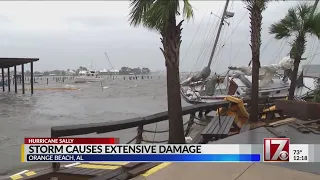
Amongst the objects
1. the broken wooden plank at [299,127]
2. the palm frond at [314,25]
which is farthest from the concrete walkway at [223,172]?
the palm frond at [314,25]

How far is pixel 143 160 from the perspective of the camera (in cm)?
576

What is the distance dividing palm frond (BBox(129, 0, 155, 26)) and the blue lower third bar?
2571mm

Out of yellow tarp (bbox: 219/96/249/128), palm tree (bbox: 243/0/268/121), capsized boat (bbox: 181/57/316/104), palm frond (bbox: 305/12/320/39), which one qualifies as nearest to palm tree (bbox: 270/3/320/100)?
palm frond (bbox: 305/12/320/39)

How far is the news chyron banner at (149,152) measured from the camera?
214 inches

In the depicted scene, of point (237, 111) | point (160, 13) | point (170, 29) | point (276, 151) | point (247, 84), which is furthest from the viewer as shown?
point (247, 84)

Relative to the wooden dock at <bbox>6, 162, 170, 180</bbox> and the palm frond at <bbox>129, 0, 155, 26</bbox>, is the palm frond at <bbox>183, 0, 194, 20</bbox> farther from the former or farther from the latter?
the wooden dock at <bbox>6, 162, 170, 180</bbox>

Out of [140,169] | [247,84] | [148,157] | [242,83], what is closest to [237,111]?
[148,157]

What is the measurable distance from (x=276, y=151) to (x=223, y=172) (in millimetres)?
1078

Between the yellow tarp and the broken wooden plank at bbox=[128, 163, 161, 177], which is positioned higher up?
the yellow tarp

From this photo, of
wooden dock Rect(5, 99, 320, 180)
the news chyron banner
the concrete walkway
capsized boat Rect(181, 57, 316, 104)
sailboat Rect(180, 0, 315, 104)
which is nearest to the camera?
the concrete walkway

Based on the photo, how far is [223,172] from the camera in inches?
192

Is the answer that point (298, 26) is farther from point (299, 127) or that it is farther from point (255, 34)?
point (299, 127)

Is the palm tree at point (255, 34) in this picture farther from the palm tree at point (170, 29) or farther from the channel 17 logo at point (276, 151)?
the channel 17 logo at point (276, 151)

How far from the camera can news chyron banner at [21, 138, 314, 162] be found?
543 cm
